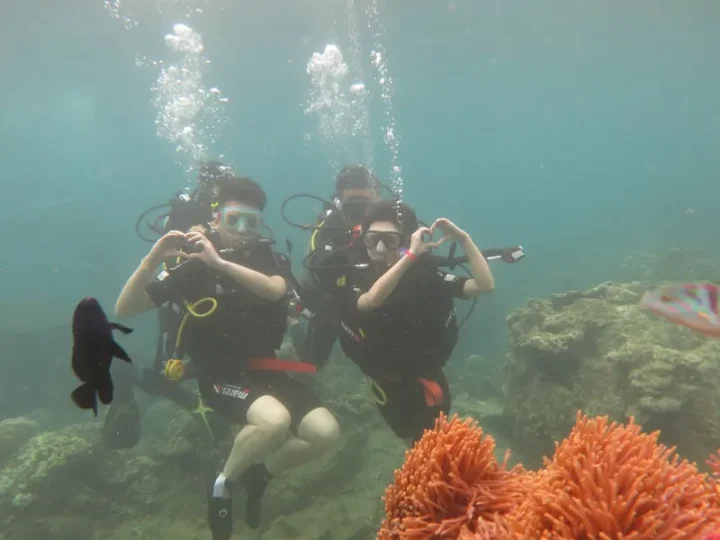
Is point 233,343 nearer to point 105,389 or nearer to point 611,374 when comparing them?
point 105,389

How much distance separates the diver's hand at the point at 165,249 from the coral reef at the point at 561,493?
3.42 meters

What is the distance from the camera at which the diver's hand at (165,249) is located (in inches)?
172

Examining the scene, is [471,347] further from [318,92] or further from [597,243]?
[318,92]

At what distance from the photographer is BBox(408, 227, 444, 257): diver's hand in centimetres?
411

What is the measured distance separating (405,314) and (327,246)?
1713 mm

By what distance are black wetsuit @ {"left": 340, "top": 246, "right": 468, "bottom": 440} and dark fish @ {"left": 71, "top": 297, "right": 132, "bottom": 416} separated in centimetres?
316

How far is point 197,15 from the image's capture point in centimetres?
2803

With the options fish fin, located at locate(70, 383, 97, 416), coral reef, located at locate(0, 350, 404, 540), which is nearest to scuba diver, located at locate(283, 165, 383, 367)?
coral reef, located at locate(0, 350, 404, 540)

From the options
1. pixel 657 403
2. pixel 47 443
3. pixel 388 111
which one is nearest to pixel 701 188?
pixel 388 111

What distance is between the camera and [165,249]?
443cm

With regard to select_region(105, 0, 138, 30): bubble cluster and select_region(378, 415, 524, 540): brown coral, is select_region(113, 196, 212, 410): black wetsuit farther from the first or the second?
select_region(105, 0, 138, 30): bubble cluster

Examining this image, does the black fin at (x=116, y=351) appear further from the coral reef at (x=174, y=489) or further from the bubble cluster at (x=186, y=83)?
the bubble cluster at (x=186, y=83)

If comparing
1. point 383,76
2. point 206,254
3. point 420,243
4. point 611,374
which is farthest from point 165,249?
point 383,76

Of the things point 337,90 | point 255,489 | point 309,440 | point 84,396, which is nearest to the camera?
point 84,396
